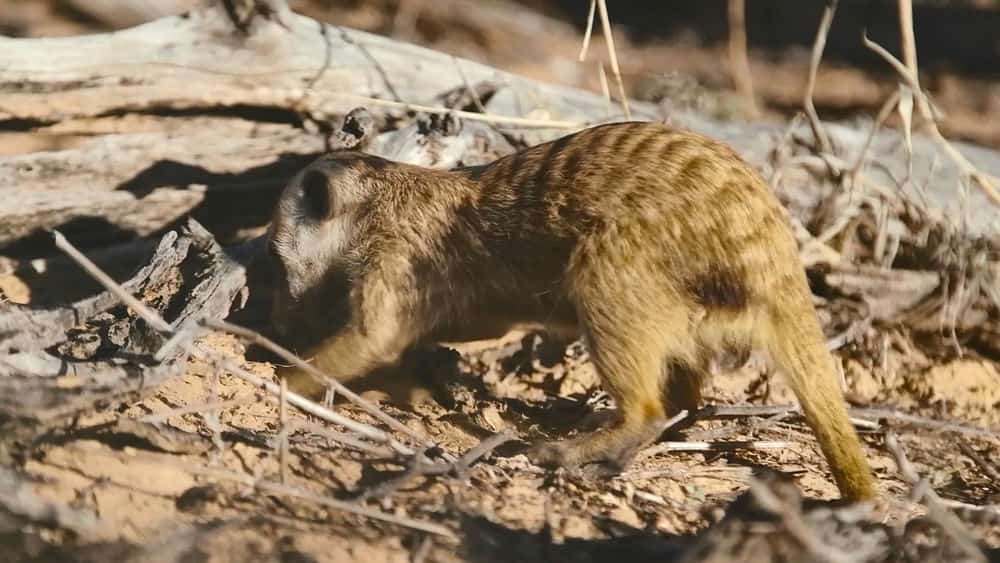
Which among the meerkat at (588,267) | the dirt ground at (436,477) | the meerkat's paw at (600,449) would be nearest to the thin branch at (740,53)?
the meerkat at (588,267)

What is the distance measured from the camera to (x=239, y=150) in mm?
4383

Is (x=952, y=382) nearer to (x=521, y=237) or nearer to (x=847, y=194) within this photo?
(x=847, y=194)

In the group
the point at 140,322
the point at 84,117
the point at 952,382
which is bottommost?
the point at 952,382

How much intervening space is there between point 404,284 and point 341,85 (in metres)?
1.12

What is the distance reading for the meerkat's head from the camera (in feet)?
12.8

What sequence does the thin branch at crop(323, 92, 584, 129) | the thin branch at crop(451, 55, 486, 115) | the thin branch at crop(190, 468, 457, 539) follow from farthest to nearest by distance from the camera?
the thin branch at crop(451, 55, 486, 115) < the thin branch at crop(323, 92, 584, 129) < the thin branch at crop(190, 468, 457, 539)

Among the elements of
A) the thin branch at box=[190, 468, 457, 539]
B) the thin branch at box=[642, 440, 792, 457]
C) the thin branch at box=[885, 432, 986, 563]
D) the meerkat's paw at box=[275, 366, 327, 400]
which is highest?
the thin branch at box=[885, 432, 986, 563]

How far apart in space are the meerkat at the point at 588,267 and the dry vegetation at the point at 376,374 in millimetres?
200

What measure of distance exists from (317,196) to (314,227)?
0.41 ft

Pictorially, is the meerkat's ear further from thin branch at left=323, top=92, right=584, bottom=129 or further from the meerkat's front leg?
thin branch at left=323, top=92, right=584, bottom=129

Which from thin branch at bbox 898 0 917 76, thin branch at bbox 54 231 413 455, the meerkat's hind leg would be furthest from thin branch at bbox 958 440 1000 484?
thin branch at bbox 54 231 413 455

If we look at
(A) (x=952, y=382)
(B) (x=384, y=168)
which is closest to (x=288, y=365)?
(B) (x=384, y=168)

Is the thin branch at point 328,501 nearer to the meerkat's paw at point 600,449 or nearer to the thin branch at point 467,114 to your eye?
the meerkat's paw at point 600,449

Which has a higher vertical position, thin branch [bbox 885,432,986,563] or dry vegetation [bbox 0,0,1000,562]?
thin branch [bbox 885,432,986,563]
